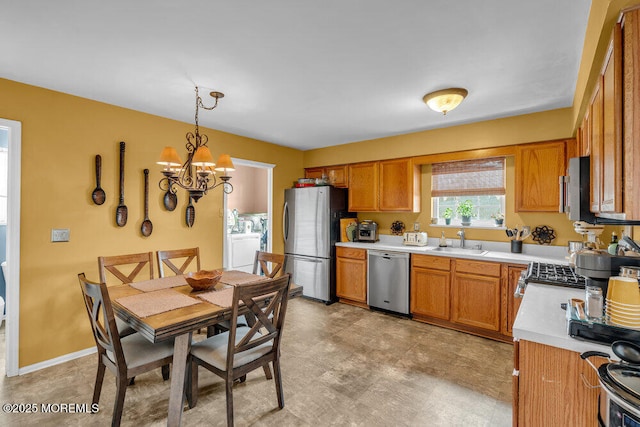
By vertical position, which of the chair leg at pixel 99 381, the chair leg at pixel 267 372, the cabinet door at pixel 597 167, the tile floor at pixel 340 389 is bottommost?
the tile floor at pixel 340 389

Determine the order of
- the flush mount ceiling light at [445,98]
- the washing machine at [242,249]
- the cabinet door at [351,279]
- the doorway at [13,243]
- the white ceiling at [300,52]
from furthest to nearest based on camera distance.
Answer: the washing machine at [242,249] < the cabinet door at [351,279] < the flush mount ceiling light at [445,98] < the doorway at [13,243] < the white ceiling at [300,52]

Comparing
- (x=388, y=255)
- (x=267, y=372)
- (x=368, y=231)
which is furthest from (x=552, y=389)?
(x=368, y=231)

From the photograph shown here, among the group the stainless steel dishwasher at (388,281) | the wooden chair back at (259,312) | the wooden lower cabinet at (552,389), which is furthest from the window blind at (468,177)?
the wooden chair back at (259,312)

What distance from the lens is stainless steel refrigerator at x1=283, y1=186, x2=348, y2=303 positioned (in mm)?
4398

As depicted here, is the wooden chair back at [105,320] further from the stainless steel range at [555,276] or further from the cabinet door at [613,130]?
the stainless steel range at [555,276]

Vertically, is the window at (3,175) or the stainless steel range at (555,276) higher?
the window at (3,175)

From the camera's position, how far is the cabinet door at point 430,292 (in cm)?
350

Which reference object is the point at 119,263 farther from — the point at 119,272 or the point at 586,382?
the point at 586,382

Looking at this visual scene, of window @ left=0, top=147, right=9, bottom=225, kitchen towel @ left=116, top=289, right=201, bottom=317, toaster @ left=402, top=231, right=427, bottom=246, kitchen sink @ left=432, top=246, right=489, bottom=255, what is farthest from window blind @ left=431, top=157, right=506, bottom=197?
window @ left=0, top=147, right=9, bottom=225

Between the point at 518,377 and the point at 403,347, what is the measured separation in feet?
5.63

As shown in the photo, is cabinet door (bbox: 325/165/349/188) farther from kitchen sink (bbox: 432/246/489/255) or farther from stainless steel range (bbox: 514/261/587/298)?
stainless steel range (bbox: 514/261/587/298)

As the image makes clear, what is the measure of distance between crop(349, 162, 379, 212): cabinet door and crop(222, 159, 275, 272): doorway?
4.19ft

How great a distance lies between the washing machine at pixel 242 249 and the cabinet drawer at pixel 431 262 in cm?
285

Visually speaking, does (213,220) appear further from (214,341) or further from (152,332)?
(152,332)
